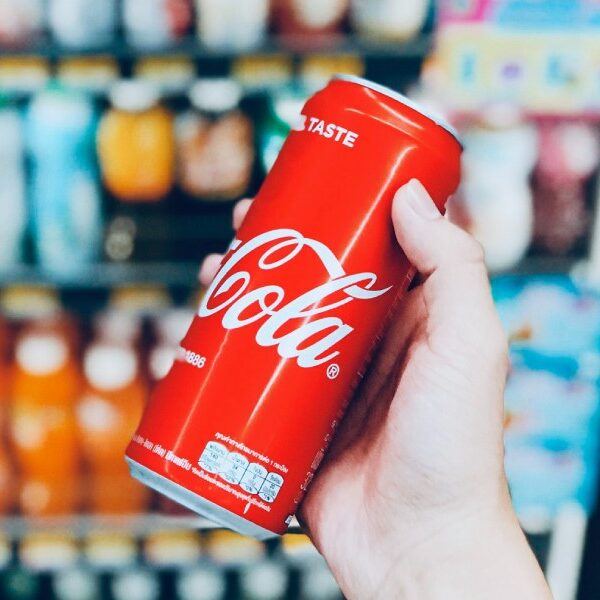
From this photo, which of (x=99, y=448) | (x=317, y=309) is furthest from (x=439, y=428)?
(x=99, y=448)

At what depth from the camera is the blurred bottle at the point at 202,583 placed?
1.61m

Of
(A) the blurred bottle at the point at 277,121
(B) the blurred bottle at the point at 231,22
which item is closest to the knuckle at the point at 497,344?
(A) the blurred bottle at the point at 277,121

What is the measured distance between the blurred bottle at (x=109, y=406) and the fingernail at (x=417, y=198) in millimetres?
762

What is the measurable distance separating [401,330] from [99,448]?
2.25ft

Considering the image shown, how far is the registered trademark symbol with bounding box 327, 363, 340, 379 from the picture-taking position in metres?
0.79

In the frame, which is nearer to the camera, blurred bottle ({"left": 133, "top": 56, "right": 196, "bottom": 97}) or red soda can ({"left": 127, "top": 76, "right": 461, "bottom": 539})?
red soda can ({"left": 127, "top": 76, "right": 461, "bottom": 539})

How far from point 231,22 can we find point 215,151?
0.71ft

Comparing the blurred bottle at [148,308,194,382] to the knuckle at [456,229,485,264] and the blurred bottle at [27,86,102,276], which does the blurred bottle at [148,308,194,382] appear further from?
the knuckle at [456,229,485,264]

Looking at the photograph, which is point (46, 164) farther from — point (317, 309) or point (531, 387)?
point (531, 387)

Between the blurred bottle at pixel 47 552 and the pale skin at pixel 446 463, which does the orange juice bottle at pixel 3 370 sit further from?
the pale skin at pixel 446 463

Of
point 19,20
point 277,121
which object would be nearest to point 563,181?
point 277,121

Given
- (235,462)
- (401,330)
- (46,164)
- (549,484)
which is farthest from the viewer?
(549,484)

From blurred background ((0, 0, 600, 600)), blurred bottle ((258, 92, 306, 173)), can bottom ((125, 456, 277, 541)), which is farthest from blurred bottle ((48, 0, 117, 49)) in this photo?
can bottom ((125, 456, 277, 541))

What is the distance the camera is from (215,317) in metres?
0.82
